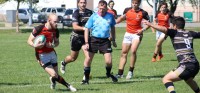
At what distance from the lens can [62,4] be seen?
8719cm

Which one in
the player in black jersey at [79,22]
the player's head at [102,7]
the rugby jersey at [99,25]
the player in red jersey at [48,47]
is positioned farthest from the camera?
the player in black jersey at [79,22]

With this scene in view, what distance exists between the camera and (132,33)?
15.4 m

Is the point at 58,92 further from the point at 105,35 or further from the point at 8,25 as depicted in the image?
the point at 8,25

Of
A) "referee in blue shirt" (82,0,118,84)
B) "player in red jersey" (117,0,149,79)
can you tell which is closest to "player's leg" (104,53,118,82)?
"referee in blue shirt" (82,0,118,84)

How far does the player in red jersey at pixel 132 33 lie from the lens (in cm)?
1517

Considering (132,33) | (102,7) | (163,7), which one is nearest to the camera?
(102,7)

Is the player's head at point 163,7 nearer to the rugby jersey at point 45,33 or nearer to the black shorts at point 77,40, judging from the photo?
the black shorts at point 77,40

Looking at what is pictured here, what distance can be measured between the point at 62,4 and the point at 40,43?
7540 cm

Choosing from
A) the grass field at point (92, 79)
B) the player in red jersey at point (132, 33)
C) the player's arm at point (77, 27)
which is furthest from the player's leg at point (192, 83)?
the player's arm at point (77, 27)

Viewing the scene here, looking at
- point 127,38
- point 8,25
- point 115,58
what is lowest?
point 8,25

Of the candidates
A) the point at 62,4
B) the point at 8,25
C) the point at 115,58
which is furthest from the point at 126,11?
the point at 62,4

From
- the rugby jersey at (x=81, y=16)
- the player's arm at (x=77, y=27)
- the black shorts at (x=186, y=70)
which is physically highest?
the rugby jersey at (x=81, y=16)

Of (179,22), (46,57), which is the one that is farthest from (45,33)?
(179,22)

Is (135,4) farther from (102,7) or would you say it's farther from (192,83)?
(192,83)
